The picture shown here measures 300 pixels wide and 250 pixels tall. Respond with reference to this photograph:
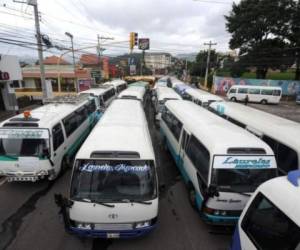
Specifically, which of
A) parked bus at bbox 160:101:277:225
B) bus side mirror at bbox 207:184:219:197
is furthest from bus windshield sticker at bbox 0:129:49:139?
bus side mirror at bbox 207:184:219:197

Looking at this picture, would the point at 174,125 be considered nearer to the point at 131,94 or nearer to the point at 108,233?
the point at 108,233

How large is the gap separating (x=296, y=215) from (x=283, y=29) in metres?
40.8

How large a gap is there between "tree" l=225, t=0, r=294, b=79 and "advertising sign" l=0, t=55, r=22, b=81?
34.6 meters

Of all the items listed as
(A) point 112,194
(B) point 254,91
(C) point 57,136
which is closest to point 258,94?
(B) point 254,91

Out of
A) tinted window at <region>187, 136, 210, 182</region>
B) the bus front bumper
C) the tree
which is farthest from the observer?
the tree

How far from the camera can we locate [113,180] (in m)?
4.58

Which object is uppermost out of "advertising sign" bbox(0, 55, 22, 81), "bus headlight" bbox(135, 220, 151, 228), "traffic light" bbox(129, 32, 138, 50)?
"traffic light" bbox(129, 32, 138, 50)

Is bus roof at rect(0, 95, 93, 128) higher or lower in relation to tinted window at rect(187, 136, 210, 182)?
higher

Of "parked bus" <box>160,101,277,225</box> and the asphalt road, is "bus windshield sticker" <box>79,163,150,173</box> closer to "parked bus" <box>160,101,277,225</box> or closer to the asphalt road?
"parked bus" <box>160,101,277,225</box>

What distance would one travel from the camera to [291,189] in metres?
2.69

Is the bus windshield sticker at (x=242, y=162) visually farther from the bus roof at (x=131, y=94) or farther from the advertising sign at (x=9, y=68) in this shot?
the advertising sign at (x=9, y=68)

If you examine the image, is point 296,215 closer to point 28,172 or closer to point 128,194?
point 128,194

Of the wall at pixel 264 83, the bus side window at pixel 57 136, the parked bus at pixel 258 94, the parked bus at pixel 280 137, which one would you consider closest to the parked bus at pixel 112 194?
the bus side window at pixel 57 136

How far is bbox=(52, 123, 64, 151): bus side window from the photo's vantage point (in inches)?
285
